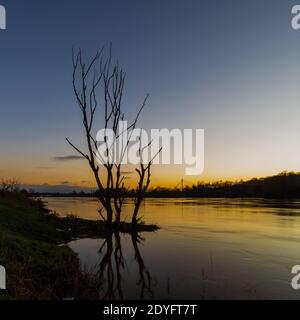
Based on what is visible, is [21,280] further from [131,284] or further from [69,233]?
[69,233]

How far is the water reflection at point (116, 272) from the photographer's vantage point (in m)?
10.8

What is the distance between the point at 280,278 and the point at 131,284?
4607mm

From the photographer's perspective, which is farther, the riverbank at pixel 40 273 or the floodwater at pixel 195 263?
the floodwater at pixel 195 263

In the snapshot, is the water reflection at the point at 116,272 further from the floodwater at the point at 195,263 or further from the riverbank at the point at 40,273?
the riverbank at the point at 40,273

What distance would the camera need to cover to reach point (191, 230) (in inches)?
979

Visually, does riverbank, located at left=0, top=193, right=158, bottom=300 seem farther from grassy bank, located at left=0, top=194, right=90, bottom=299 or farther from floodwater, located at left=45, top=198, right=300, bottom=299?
floodwater, located at left=45, top=198, right=300, bottom=299

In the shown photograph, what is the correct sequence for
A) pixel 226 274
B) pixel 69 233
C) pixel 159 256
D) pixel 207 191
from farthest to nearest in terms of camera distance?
pixel 207 191, pixel 69 233, pixel 159 256, pixel 226 274

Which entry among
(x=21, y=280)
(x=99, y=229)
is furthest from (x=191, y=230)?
(x=21, y=280)

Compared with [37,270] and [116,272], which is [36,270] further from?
[116,272]

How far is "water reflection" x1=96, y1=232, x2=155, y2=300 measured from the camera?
10812mm

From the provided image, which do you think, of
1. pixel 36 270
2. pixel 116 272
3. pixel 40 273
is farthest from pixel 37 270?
pixel 116 272

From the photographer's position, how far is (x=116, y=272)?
44.4 feet

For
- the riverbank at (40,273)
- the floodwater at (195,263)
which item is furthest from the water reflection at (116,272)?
the riverbank at (40,273)

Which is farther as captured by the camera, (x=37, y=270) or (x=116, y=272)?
(x=116, y=272)
